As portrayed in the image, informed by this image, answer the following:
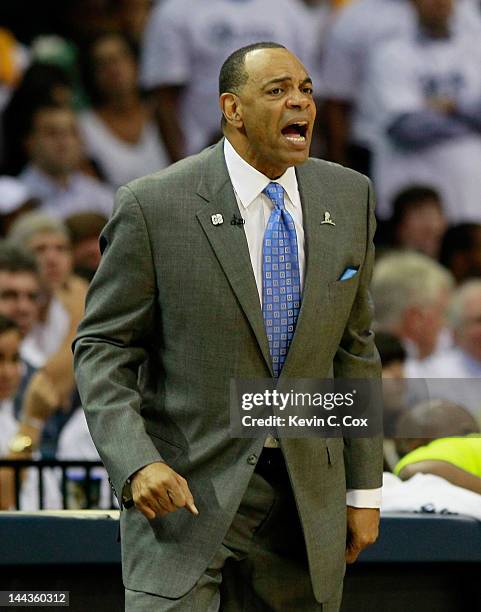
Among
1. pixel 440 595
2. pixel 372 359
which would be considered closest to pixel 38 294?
pixel 440 595

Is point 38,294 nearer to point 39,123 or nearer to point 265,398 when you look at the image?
point 39,123

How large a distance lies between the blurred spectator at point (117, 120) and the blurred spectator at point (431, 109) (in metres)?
1.28

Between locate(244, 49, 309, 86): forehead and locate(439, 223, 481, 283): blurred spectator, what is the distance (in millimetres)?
4812

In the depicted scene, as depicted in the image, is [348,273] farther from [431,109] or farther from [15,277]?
[431,109]

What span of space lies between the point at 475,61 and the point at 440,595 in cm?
458

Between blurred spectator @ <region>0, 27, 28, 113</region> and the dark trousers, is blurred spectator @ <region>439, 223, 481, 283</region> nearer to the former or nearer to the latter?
blurred spectator @ <region>0, 27, 28, 113</region>

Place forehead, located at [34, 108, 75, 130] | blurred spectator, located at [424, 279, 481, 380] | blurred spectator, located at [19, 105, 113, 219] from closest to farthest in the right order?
blurred spectator, located at [424, 279, 481, 380] → blurred spectator, located at [19, 105, 113, 219] → forehead, located at [34, 108, 75, 130]

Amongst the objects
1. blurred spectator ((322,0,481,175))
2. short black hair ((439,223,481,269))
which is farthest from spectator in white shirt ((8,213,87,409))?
short black hair ((439,223,481,269))

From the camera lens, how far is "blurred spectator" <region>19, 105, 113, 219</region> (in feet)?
23.0

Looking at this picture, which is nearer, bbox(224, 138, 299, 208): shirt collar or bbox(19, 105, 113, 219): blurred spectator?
bbox(224, 138, 299, 208): shirt collar

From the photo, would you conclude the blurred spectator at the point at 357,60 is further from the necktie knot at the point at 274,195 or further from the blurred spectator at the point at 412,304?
the necktie knot at the point at 274,195

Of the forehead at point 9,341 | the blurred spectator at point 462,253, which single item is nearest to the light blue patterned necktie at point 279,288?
the forehead at point 9,341

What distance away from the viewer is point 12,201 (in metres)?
6.90

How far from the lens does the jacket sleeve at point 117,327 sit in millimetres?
2389
